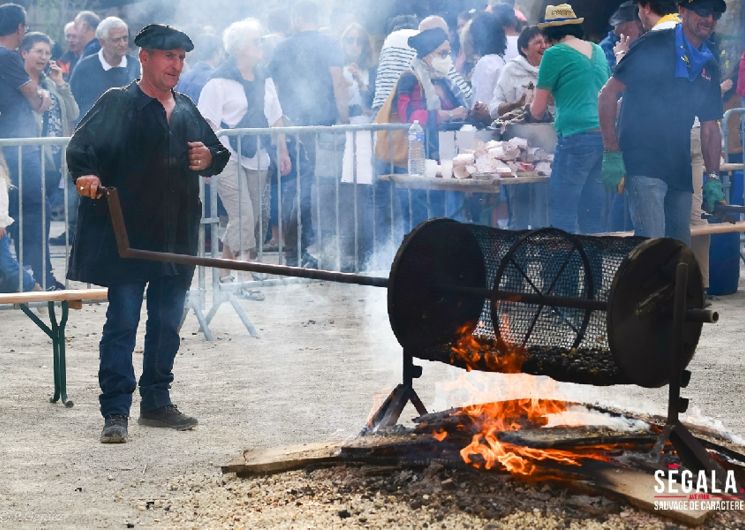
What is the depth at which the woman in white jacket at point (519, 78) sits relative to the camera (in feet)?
37.3

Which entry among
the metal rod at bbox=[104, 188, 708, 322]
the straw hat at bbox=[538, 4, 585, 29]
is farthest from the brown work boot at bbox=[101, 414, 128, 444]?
the straw hat at bbox=[538, 4, 585, 29]

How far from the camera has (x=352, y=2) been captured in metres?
15.8

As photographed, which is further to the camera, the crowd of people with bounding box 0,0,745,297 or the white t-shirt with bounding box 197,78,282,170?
the white t-shirt with bounding box 197,78,282,170

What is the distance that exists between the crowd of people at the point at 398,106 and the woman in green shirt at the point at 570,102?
0.05ft

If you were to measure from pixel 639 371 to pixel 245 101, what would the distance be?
692cm

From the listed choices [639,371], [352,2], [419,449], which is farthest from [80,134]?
[352,2]

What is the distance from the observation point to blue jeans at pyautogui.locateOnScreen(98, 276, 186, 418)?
22.6ft

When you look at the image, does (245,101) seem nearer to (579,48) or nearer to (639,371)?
(579,48)

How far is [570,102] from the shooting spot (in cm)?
1020

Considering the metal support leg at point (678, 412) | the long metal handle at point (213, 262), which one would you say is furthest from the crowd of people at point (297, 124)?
the metal support leg at point (678, 412)

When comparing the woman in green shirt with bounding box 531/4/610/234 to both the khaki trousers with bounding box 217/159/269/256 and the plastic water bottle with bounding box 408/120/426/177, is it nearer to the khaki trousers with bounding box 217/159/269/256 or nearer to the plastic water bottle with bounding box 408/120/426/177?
the plastic water bottle with bounding box 408/120/426/177

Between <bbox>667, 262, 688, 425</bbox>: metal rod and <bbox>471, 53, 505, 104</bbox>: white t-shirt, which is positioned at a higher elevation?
<bbox>471, 53, 505, 104</bbox>: white t-shirt

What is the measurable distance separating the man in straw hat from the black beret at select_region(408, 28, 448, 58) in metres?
2.66

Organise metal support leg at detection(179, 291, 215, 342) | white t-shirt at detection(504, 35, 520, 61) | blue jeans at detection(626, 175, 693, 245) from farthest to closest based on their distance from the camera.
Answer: white t-shirt at detection(504, 35, 520, 61) → metal support leg at detection(179, 291, 215, 342) → blue jeans at detection(626, 175, 693, 245)
